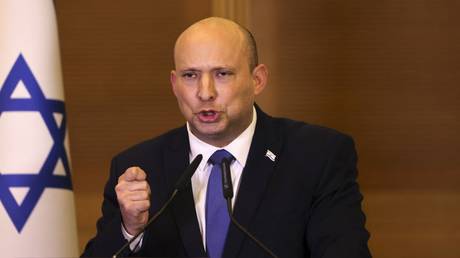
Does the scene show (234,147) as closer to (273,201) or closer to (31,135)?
(273,201)


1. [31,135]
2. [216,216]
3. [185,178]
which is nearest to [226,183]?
[185,178]

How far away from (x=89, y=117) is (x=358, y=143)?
134cm

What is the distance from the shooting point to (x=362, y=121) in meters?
4.37

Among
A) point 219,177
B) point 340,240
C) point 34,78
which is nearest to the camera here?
point 340,240

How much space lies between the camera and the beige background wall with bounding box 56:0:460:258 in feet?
14.2

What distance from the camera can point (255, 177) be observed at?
2.56m

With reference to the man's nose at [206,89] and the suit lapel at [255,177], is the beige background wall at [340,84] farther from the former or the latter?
the man's nose at [206,89]

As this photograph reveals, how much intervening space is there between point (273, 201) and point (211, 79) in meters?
Answer: 0.39

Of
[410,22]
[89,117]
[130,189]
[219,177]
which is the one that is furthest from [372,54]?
[130,189]

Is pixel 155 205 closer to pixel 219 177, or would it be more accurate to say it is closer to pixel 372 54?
pixel 219 177

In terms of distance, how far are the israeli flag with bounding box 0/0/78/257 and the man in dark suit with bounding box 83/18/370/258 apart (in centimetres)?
23

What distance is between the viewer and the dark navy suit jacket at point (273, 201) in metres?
2.42

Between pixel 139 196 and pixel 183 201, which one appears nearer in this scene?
pixel 139 196

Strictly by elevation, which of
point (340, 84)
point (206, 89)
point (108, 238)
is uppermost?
point (206, 89)
